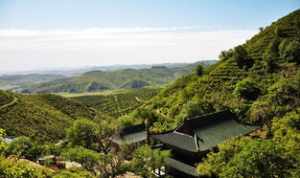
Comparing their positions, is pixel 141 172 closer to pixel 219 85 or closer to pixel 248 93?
pixel 248 93

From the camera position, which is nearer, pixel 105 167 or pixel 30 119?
pixel 105 167

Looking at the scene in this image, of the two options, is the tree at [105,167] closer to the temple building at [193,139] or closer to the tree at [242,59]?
the temple building at [193,139]

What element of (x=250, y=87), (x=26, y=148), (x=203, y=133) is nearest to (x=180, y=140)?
(x=203, y=133)

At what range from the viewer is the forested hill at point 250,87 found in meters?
52.5

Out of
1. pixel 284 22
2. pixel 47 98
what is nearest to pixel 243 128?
pixel 284 22

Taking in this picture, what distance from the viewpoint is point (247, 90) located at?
211 feet

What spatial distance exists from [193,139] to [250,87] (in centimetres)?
3205

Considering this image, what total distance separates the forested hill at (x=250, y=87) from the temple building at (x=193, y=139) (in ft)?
27.1

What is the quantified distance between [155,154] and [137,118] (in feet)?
100

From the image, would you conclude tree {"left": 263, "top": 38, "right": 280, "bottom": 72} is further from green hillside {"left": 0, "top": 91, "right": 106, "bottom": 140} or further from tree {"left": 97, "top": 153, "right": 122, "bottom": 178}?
green hillside {"left": 0, "top": 91, "right": 106, "bottom": 140}

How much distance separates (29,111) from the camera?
10275 cm

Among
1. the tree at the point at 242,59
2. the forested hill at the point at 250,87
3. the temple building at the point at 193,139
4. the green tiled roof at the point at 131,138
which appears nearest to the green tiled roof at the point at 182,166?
the temple building at the point at 193,139

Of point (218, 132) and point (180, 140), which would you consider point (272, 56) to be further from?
point (180, 140)

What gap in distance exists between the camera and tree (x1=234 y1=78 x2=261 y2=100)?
63.8 meters
